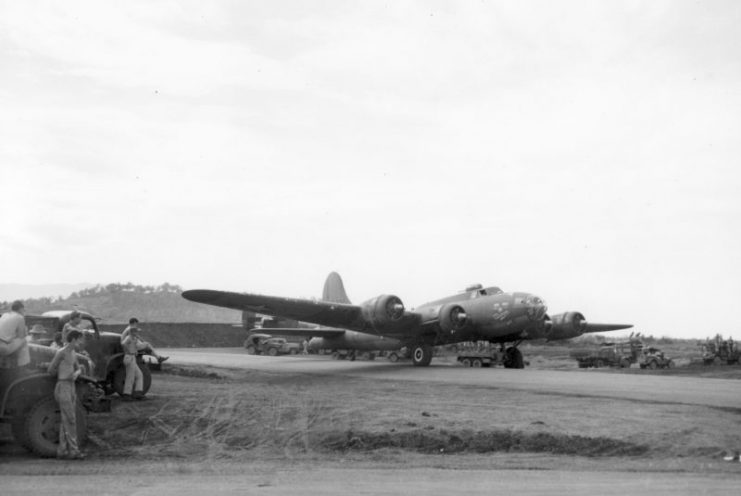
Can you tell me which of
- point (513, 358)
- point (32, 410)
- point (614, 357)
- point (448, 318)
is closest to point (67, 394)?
point (32, 410)

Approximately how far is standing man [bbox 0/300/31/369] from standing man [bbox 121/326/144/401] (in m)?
4.32

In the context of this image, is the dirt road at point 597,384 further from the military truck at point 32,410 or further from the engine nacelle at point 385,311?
the military truck at point 32,410

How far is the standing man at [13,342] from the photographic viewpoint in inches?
445

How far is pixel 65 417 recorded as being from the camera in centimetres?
1104

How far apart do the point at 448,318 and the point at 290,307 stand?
21.6 ft

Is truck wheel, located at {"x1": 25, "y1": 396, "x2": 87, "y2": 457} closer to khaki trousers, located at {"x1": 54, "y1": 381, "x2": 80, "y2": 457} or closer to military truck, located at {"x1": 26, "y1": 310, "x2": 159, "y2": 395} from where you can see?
khaki trousers, located at {"x1": 54, "y1": 381, "x2": 80, "y2": 457}

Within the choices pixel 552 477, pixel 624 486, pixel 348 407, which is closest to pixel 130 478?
pixel 552 477

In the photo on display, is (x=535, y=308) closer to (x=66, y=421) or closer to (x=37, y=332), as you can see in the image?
(x=37, y=332)

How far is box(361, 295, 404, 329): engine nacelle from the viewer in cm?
3073

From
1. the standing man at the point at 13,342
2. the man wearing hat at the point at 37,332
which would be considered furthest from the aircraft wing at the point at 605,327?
the standing man at the point at 13,342

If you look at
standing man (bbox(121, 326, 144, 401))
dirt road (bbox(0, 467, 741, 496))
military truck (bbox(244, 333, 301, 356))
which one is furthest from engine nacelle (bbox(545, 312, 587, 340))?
dirt road (bbox(0, 467, 741, 496))

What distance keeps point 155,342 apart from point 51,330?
6046cm

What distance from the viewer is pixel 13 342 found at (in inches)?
448

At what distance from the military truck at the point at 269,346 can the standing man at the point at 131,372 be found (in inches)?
1439
